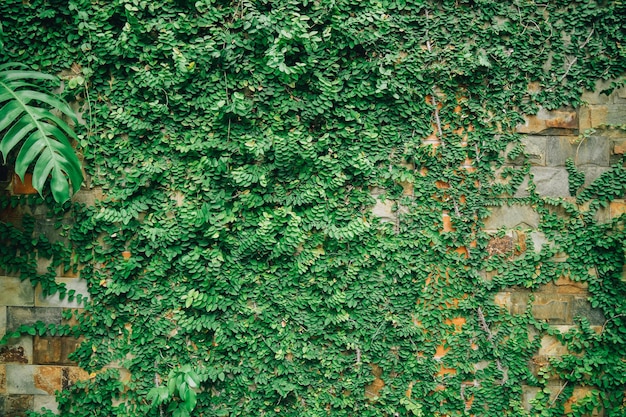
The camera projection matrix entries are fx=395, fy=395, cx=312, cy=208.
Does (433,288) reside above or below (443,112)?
below

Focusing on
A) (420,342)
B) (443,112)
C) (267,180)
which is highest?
(443,112)

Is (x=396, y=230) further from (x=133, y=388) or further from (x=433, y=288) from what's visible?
(x=133, y=388)

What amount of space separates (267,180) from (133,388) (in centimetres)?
147

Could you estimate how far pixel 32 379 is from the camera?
2.40 metres

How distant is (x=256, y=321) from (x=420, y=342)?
98cm

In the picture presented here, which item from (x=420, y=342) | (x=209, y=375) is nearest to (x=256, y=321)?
(x=209, y=375)

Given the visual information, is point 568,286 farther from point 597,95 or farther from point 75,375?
point 75,375

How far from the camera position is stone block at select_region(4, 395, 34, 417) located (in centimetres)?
240

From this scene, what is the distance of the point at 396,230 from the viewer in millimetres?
2363

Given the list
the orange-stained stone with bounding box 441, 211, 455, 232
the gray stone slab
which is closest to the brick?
the gray stone slab

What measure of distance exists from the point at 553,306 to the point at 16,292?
3249mm

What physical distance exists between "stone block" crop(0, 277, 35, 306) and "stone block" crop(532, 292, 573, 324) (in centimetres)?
306

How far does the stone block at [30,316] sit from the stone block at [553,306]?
289cm

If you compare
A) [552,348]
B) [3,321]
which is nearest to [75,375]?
[3,321]
